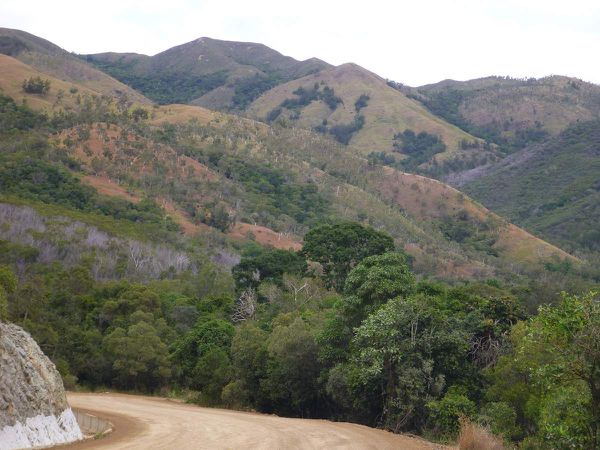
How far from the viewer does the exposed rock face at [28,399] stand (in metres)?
15.5

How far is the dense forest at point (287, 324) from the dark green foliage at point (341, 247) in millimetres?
111

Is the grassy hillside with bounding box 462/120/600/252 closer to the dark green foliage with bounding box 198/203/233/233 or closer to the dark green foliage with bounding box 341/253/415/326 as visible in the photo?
the dark green foliage with bounding box 198/203/233/233

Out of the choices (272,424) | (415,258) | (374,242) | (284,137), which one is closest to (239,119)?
(284,137)

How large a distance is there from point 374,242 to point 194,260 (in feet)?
74.7

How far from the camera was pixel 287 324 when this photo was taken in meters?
35.1

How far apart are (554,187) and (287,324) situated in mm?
123240

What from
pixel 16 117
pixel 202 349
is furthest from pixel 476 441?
pixel 16 117

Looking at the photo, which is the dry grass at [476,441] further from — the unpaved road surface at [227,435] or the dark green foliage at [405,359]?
the dark green foliage at [405,359]

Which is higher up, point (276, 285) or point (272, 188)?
point (272, 188)

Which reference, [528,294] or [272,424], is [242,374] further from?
[528,294]

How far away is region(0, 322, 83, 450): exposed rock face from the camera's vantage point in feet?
51.0

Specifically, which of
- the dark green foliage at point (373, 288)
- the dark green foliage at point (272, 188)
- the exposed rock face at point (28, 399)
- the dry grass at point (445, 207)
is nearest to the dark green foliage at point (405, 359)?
the dark green foliage at point (373, 288)

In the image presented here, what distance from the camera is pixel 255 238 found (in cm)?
8656

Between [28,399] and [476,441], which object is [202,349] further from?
[476,441]
